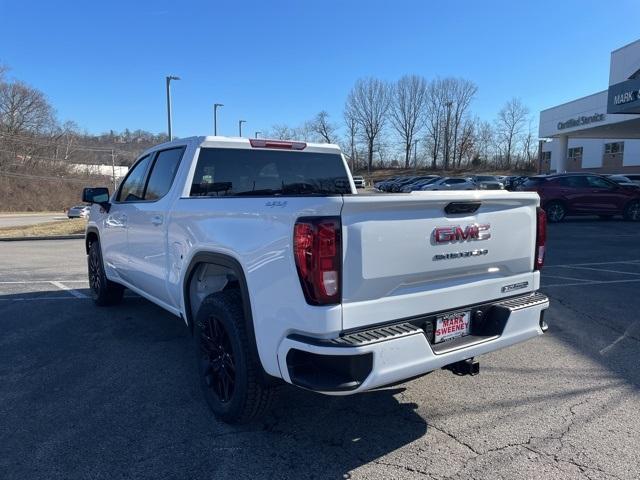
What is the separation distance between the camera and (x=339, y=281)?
8.31 feet

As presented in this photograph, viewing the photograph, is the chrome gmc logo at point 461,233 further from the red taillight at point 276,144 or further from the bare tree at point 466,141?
the bare tree at point 466,141

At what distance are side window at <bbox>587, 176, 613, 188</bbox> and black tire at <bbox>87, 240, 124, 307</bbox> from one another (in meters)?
16.5

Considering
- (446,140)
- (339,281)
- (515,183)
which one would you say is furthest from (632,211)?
(446,140)

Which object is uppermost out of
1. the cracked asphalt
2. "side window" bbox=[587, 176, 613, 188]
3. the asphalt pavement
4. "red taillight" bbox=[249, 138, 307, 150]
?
"red taillight" bbox=[249, 138, 307, 150]

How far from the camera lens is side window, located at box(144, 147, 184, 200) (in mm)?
4379

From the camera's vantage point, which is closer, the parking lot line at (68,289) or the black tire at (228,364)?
the black tire at (228,364)

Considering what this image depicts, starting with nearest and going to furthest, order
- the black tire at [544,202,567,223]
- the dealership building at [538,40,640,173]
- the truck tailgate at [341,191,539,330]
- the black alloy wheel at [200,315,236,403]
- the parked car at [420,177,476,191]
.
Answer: the truck tailgate at [341,191,539,330], the black alloy wheel at [200,315,236,403], the black tire at [544,202,567,223], the dealership building at [538,40,640,173], the parked car at [420,177,476,191]

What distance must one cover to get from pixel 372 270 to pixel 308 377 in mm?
653

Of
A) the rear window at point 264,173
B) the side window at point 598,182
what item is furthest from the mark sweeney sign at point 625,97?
the rear window at point 264,173

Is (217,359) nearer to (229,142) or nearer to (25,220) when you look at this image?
(229,142)

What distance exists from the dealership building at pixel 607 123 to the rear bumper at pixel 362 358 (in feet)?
72.8

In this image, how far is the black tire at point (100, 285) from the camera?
6086 mm

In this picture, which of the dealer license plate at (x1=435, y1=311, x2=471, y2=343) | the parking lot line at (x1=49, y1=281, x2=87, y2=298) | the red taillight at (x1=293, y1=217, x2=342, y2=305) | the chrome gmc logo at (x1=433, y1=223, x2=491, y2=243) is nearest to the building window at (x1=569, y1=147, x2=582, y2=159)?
the parking lot line at (x1=49, y1=281, x2=87, y2=298)

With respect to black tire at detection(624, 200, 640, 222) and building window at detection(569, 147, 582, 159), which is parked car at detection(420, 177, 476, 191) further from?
building window at detection(569, 147, 582, 159)
